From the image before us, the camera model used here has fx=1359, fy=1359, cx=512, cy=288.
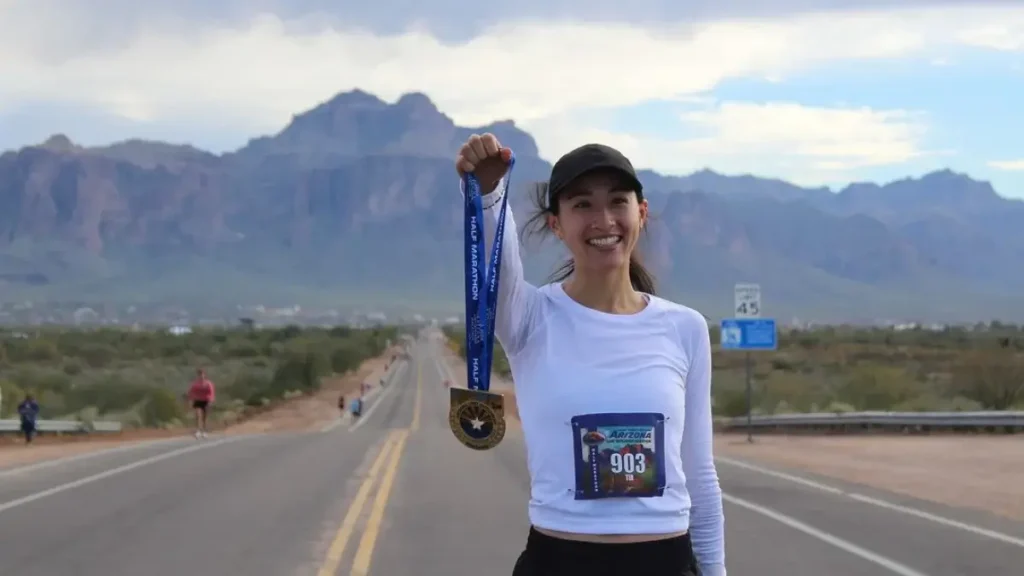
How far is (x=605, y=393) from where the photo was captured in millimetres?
3557

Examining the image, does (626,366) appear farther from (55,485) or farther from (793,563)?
(55,485)

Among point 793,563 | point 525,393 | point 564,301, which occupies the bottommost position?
point 793,563

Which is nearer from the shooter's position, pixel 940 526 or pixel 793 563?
pixel 793 563

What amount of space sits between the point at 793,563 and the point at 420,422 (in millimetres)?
37856

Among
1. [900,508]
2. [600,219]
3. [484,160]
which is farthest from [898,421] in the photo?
[484,160]

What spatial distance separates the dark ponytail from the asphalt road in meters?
7.09

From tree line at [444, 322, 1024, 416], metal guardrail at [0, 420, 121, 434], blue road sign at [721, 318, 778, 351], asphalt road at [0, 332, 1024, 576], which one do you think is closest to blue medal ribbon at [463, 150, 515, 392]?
asphalt road at [0, 332, 1024, 576]

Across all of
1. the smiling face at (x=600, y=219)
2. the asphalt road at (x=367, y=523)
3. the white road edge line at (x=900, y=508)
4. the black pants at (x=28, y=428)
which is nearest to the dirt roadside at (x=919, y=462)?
the white road edge line at (x=900, y=508)

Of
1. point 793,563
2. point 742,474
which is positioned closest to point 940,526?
point 793,563

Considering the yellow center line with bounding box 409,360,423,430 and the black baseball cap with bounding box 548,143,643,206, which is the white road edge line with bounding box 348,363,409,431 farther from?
the black baseball cap with bounding box 548,143,643,206

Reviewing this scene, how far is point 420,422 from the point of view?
48.9 m

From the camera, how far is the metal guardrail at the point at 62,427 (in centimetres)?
3181

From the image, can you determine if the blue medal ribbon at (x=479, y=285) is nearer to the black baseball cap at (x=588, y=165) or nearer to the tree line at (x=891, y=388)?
the black baseball cap at (x=588, y=165)

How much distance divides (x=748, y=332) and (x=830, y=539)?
15.1 m
